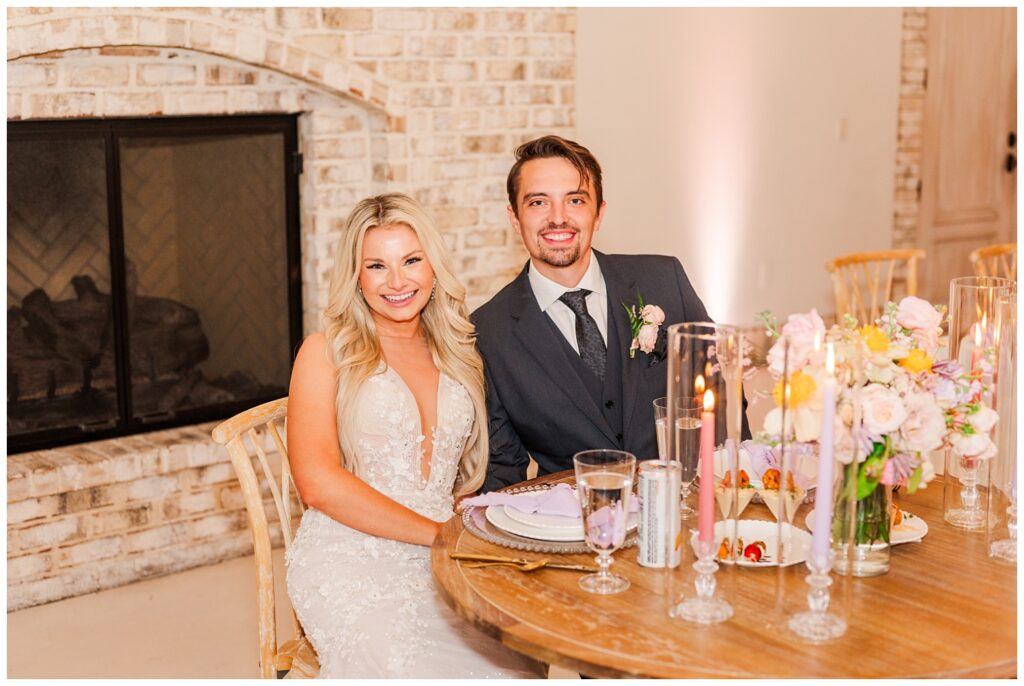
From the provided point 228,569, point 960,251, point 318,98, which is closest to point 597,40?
point 318,98

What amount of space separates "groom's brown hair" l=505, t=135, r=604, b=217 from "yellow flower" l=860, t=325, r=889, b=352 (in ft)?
3.54

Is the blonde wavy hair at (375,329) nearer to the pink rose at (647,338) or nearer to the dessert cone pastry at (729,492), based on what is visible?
the pink rose at (647,338)

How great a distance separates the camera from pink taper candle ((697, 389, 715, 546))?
1.58 meters

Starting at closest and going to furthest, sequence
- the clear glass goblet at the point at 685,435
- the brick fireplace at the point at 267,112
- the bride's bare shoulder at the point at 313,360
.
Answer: the clear glass goblet at the point at 685,435
the bride's bare shoulder at the point at 313,360
the brick fireplace at the point at 267,112

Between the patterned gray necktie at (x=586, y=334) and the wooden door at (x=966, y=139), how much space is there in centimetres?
378

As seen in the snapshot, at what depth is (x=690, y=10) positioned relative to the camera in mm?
4910

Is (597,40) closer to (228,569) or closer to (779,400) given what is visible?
(228,569)

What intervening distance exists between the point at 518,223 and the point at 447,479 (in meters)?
0.64

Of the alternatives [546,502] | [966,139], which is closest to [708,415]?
[546,502]

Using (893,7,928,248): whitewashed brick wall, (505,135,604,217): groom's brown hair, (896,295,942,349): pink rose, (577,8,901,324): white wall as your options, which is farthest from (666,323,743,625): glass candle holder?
(893,7,928,248): whitewashed brick wall

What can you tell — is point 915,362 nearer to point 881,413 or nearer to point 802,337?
point 881,413

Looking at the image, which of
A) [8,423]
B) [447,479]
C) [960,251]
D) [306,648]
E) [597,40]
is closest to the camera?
[306,648]

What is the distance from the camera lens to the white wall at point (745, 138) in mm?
4715

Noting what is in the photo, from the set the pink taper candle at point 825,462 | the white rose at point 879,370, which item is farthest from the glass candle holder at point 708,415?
the white rose at point 879,370
